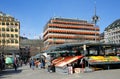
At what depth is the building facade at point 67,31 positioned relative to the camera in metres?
117

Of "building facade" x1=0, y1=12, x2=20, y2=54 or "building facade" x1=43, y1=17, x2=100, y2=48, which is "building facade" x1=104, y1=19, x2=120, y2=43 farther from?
"building facade" x1=0, y1=12, x2=20, y2=54

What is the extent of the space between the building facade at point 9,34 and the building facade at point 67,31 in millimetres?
19115

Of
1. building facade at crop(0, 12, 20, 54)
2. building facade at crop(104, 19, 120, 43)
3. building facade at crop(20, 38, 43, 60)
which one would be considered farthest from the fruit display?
A: building facade at crop(20, 38, 43, 60)

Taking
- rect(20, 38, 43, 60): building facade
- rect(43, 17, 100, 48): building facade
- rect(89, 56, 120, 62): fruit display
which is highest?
rect(43, 17, 100, 48): building facade

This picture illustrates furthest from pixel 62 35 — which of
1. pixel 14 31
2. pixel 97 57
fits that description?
pixel 97 57

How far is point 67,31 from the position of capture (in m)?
120

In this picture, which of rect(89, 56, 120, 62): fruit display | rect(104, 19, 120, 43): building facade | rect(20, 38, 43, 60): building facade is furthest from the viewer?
rect(20, 38, 43, 60): building facade

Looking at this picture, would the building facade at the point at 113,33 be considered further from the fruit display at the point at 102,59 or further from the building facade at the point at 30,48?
the fruit display at the point at 102,59

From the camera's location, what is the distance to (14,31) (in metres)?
102

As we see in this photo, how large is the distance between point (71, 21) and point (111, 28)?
31.1 metres

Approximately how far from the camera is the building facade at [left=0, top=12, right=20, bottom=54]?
99500mm

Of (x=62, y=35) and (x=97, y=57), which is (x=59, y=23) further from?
(x=97, y=57)

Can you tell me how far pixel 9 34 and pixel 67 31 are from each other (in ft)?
95.3

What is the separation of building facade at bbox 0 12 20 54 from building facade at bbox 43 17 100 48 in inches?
753
